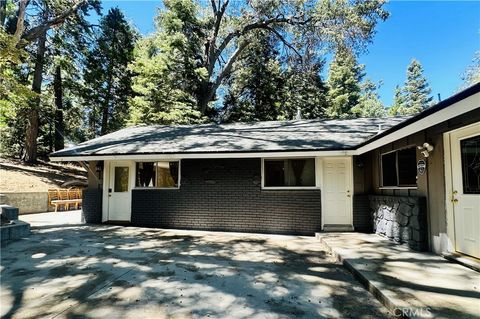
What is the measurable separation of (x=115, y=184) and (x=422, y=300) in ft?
30.3

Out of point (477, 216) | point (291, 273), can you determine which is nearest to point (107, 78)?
point (291, 273)

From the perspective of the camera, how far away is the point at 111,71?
2152 centimetres

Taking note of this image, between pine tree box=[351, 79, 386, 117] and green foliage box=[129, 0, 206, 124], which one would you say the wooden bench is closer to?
green foliage box=[129, 0, 206, 124]

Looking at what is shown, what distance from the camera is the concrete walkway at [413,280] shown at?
10.6 ft

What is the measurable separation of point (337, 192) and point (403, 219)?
7.68 feet

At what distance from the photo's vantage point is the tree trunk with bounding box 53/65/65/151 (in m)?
21.6

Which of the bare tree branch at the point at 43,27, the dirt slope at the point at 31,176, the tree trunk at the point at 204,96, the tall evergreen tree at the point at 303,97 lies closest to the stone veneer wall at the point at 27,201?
the dirt slope at the point at 31,176

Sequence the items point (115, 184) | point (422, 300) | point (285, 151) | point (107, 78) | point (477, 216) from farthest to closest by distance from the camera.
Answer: point (107, 78) < point (115, 184) < point (285, 151) < point (477, 216) < point (422, 300)

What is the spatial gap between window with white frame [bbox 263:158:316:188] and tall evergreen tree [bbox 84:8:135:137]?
657 inches

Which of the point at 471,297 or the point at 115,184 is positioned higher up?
the point at 115,184

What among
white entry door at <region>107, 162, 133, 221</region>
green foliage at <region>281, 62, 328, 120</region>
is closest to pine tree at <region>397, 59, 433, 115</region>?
green foliage at <region>281, 62, 328, 120</region>

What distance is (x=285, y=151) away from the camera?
26.5 ft

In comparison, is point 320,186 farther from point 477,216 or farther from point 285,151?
point 477,216

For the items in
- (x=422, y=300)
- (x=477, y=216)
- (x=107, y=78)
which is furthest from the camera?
(x=107, y=78)
